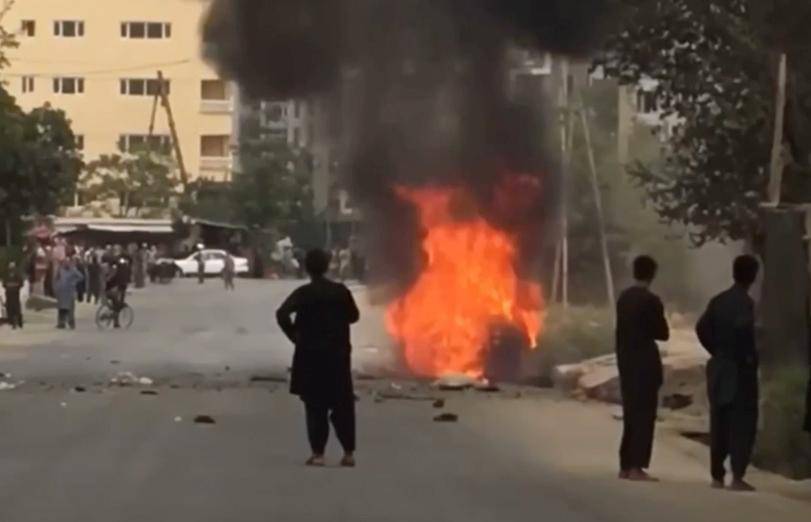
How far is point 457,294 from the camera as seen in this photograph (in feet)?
83.2

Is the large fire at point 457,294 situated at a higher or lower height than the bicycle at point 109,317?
higher

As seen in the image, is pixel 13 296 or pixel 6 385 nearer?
pixel 6 385

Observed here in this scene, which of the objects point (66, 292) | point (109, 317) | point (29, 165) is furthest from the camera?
point (29, 165)

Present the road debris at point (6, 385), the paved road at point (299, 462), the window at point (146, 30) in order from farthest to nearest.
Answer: the window at point (146, 30)
the road debris at point (6, 385)
the paved road at point (299, 462)

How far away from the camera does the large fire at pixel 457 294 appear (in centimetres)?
2511

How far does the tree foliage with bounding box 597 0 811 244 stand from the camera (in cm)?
2181

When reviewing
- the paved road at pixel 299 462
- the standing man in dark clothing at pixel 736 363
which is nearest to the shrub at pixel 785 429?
the paved road at pixel 299 462

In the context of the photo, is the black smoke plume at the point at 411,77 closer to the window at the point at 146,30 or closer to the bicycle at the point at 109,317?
the bicycle at the point at 109,317

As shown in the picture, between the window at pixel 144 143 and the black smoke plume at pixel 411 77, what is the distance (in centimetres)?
5706

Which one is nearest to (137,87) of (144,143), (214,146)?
(144,143)

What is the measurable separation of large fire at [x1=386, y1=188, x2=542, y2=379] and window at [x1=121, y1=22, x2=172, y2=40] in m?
59.7

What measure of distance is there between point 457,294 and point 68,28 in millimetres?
63255

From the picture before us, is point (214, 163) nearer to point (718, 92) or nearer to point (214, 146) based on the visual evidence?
point (214, 146)

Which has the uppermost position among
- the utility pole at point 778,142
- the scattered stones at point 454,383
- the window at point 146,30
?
the window at point 146,30
